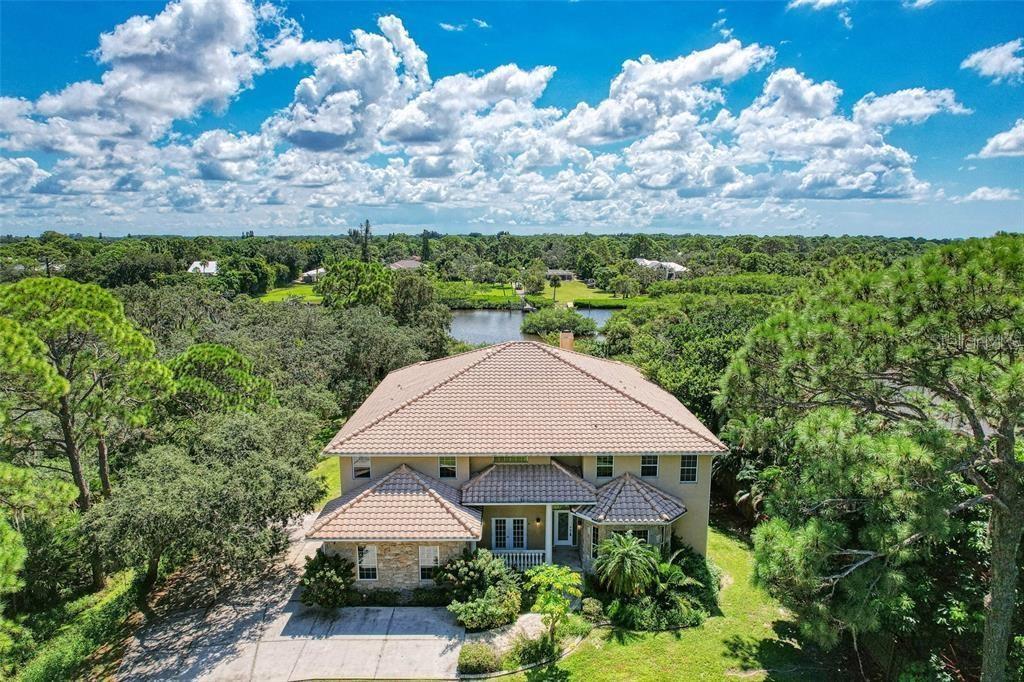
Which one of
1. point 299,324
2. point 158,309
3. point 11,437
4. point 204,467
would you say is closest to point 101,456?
point 11,437

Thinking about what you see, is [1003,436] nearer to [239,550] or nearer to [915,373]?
[915,373]

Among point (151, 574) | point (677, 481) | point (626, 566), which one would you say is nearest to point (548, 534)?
point (626, 566)

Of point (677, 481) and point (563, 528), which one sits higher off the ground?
point (677, 481)

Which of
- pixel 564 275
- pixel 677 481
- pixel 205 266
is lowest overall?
pixel 677 481

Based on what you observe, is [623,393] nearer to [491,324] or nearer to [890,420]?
[890,420]

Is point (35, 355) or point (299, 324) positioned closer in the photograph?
point (35, 355)

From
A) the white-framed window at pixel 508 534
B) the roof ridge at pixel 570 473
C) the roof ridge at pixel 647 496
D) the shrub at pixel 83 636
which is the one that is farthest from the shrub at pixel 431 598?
the shrub at pixel 83 636
